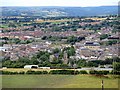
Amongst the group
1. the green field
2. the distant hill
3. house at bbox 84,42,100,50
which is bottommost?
house at bbox 84,42,100,50

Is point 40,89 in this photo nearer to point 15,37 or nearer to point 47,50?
point 47,50

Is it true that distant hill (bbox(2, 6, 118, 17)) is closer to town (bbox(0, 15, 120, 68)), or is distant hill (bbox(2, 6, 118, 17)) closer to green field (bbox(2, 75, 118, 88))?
town (bbox(0, 15, 120, 68))

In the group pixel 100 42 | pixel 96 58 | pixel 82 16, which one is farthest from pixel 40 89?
pixel 82 16

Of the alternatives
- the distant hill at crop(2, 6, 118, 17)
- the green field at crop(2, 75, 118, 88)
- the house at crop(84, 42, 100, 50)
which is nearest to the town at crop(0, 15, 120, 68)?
the house at crop(84, 42, 100, 50)

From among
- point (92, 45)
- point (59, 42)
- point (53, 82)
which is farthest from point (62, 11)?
point (53, 82)

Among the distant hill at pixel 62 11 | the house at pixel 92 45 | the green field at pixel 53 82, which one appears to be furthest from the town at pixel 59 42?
the green field at pixel 53 82

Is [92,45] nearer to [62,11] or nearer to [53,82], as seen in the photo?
[53,82]

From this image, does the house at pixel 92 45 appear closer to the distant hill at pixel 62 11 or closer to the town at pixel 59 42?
the town at pixel 59 42

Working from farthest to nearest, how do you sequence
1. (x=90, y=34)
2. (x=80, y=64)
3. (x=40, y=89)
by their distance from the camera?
(x=90, y=34) → (x=80, y=64) → (x=40, y=89)
